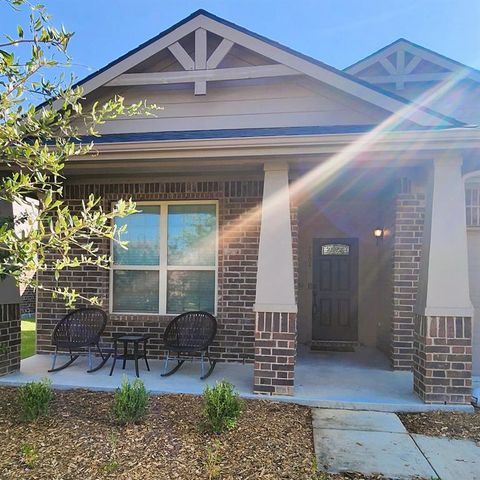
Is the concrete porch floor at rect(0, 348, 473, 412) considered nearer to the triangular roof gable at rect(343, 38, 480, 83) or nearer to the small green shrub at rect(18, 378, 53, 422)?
the small green shrub at rect(18, 378, 53, 422)

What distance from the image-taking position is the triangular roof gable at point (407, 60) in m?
7.88

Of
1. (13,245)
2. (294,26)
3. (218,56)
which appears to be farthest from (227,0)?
(13,245)

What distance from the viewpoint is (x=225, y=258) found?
638 centimetres

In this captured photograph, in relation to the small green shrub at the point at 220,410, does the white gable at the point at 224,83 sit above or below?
above

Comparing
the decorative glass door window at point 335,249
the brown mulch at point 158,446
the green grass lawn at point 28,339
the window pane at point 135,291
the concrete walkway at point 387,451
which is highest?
the decorative glass door window at point 335,249

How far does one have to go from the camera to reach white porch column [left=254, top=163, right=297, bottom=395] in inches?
187

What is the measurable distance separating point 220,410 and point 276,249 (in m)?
1.80

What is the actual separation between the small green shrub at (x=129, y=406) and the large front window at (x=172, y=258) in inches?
102

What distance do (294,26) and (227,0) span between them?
219 centimetres

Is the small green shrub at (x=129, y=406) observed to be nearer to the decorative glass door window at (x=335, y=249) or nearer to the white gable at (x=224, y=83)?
the white gable at (x=224, y=83)

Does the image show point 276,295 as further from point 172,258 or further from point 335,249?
point 335,249

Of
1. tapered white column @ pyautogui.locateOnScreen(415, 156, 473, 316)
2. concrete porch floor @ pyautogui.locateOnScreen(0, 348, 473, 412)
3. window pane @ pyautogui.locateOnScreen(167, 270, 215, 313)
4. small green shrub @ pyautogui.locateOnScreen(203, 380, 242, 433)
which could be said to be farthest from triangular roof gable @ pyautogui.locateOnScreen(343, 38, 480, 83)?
small green shrub @ pyautogui.locateOnScreen(203, 380, 242, 433)

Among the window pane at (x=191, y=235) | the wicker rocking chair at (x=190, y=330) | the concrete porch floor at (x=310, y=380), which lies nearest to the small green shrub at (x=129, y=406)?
the concrete porch floor at (x=310, y=380)

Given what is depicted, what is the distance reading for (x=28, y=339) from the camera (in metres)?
9.40
